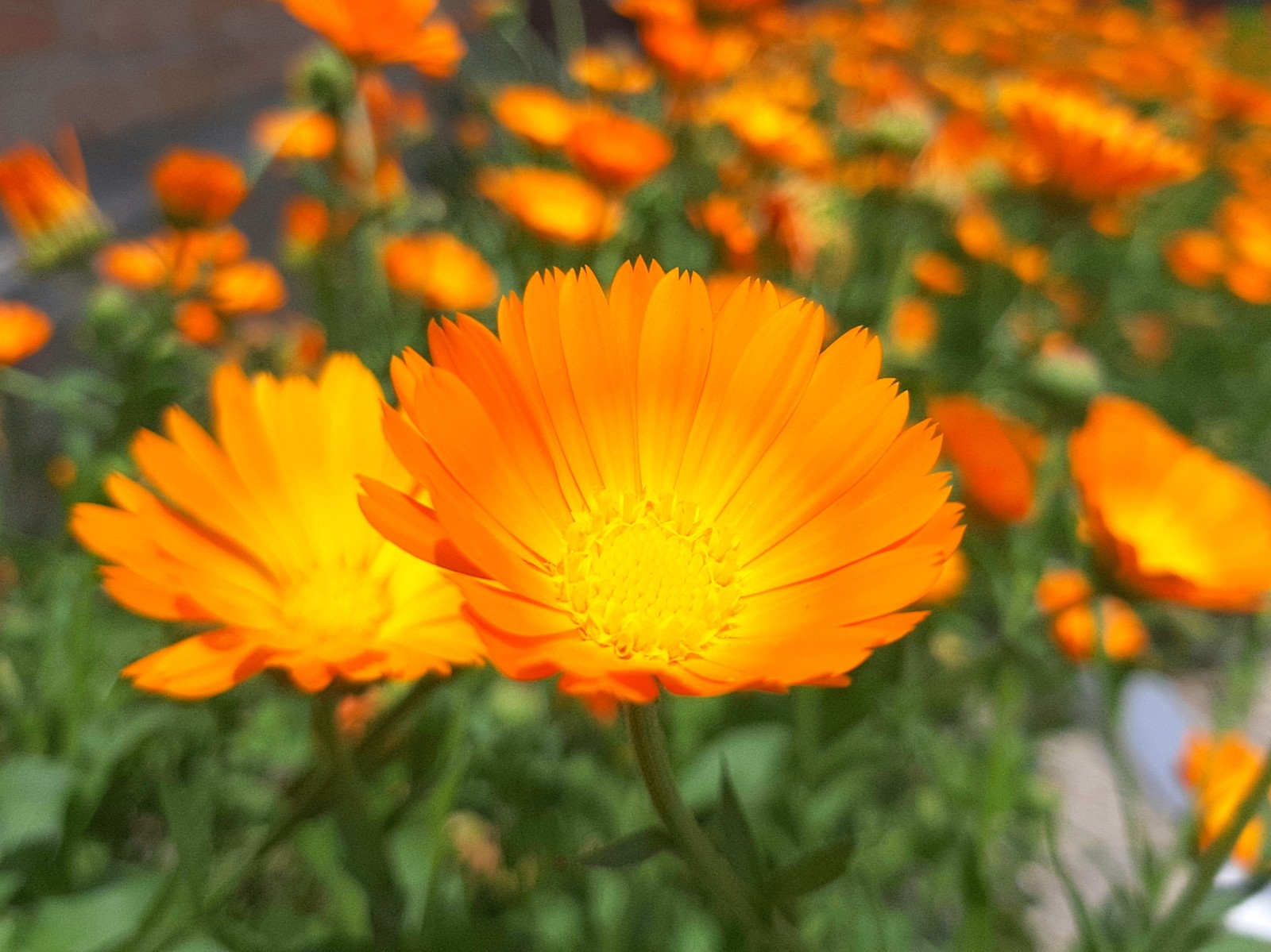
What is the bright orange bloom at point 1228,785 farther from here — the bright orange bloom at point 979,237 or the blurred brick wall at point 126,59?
the blurred brick wall at point 126,59

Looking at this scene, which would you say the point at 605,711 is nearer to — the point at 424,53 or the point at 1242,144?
the point at 424,53

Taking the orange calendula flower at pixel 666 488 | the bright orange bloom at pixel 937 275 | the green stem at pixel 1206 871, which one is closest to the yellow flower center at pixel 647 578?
the orange calendula flower at pixel 666 488

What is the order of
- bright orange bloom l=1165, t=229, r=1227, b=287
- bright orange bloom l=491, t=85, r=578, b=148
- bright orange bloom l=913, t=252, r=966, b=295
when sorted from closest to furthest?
bright orange bloom l=491, t=85, r=578, b=148 < bright orange bloom l=913, t=252, r=966, b=295 < bright orange bloom l=1165, t=229, r=1227, b=287

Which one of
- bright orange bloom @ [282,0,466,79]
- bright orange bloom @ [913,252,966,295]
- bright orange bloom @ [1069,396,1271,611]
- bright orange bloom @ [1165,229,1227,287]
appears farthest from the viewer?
bright orange bloom @ [1165,229,1227,287]

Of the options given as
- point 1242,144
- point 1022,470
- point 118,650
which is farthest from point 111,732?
point 1242,144

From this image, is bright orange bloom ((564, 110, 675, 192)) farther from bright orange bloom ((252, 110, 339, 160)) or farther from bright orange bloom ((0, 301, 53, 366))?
bright orange bloom ((0, 301, 53, 366))

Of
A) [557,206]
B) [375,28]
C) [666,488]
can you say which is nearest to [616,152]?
[557,206]

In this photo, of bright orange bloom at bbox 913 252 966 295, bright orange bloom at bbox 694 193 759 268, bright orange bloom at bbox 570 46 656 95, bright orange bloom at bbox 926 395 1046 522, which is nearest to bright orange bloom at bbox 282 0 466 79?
bright orange bloom at bbox 694 193 759 268
